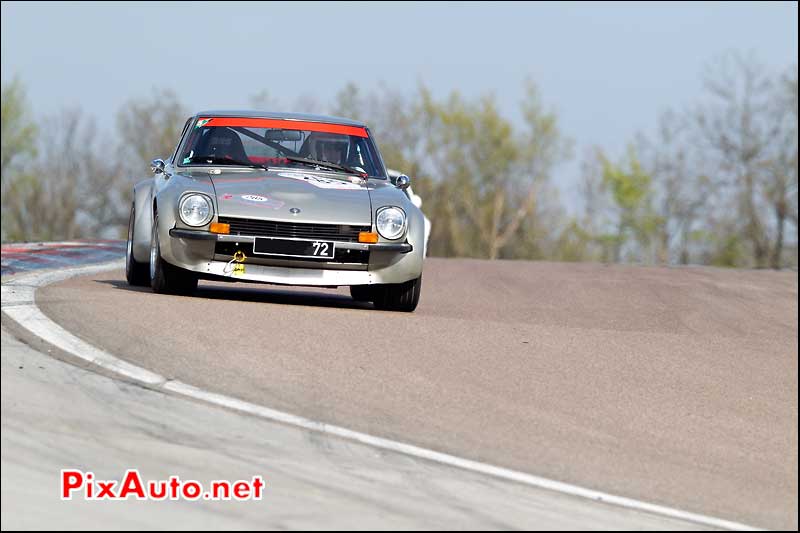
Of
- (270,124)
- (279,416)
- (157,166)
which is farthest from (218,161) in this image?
(279,416)

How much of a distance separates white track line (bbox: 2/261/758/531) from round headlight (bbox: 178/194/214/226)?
131 centimetres

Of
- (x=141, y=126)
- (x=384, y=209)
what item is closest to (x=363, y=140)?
(x=384, y=209)

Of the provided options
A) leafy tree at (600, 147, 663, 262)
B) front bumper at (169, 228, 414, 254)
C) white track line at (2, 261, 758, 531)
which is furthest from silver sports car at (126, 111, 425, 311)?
leafy tree at (600, 147, 663, 262)

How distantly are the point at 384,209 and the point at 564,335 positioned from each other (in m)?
1.64

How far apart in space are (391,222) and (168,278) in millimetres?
1712

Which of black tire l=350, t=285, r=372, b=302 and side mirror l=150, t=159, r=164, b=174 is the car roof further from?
black tire l=350, t=285, r=372, b=302

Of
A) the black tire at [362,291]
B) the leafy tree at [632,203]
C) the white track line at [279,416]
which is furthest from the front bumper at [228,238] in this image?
the leafy tree at [632,203]

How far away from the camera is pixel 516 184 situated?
231ft

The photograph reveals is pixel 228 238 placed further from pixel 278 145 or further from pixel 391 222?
pixel 278 145

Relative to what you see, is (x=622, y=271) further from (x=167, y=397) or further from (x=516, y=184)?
(x=516, y=184)

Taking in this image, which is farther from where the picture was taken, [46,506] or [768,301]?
[768,301]

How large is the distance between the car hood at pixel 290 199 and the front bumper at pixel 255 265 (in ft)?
0.68

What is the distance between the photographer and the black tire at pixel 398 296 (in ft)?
33.2

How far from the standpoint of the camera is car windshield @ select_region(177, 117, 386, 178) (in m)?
10.8
